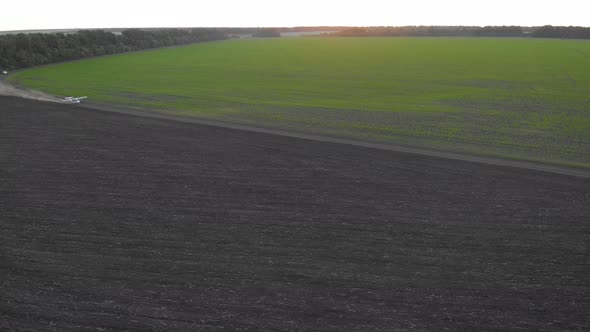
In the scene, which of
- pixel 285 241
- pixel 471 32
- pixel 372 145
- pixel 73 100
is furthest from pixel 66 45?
pixel 471 32

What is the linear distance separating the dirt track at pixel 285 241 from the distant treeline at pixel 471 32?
265 feet

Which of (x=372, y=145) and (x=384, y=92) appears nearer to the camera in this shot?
(x=372, y=145)

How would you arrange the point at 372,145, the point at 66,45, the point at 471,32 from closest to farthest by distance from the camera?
the point at 372,145 < the point at 66,45 < the point at 471,32

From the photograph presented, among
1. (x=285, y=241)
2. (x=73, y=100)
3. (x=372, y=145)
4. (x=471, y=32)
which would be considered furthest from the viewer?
(x=471, y=32)

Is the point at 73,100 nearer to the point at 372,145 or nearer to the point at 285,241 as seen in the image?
the point at 372,145

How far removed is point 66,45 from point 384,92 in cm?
3623

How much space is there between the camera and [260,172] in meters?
17.2

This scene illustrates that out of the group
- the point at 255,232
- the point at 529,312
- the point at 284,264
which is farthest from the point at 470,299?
the point at 255,232

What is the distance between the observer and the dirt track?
30.3ft

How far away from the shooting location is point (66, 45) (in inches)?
2267

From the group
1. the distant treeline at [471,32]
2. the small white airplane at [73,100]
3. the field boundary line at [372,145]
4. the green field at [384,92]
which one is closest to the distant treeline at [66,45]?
the green field at [384,92]

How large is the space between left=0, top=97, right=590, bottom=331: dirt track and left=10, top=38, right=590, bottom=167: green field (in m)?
4.69

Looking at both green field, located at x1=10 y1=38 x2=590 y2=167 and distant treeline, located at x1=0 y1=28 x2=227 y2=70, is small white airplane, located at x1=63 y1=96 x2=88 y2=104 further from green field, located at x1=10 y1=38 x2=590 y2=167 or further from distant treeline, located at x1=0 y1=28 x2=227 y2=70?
distant treeline, located at x1=0 y1=28 x2=227 y2=70

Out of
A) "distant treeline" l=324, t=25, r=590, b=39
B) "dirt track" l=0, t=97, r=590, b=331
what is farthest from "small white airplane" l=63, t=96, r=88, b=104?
"distant treeline" l=324, t=25, r=590, b=39
